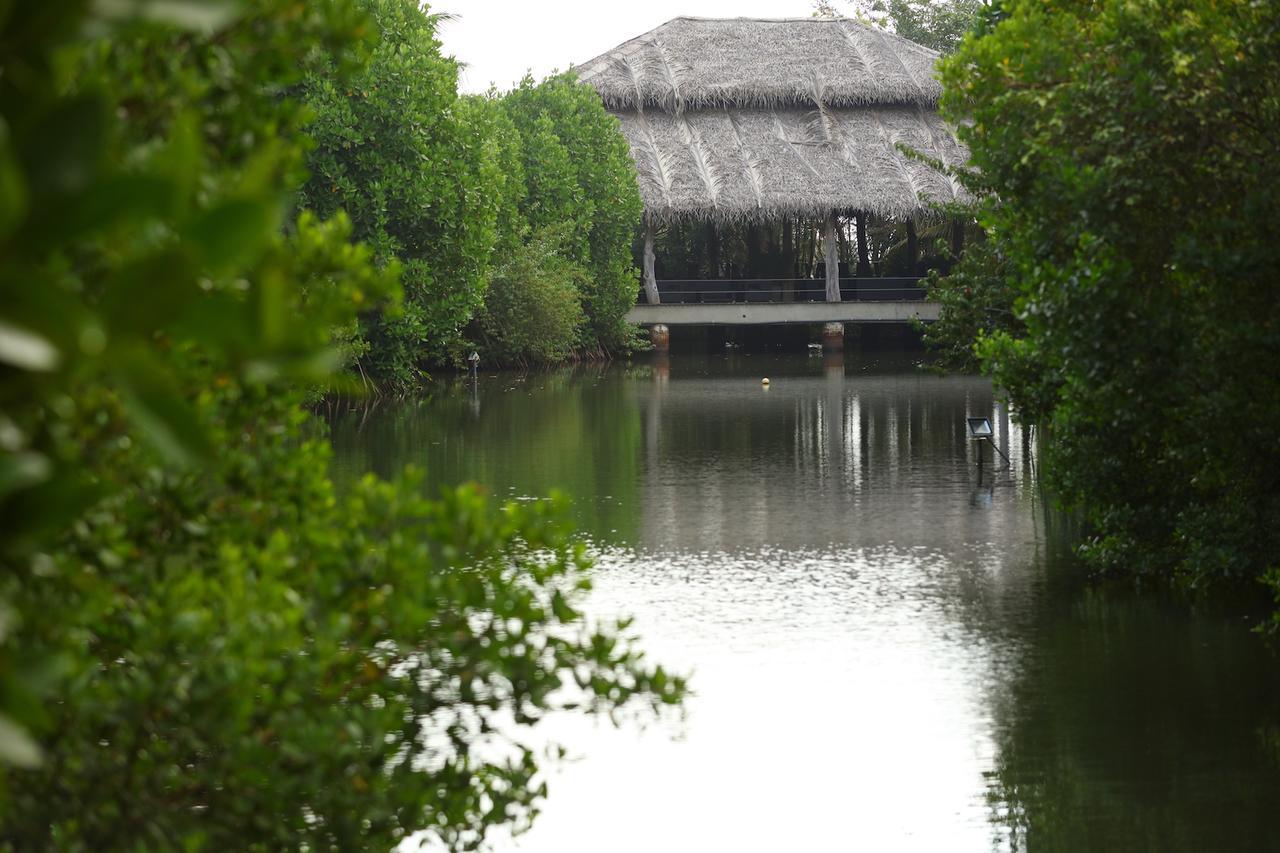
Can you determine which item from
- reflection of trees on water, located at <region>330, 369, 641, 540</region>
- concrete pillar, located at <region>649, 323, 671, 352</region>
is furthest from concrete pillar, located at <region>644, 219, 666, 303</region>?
reflection of trees on water, located at <region>330, 369, 641, 540</region>

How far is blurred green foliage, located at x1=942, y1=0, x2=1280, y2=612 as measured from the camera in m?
7.05

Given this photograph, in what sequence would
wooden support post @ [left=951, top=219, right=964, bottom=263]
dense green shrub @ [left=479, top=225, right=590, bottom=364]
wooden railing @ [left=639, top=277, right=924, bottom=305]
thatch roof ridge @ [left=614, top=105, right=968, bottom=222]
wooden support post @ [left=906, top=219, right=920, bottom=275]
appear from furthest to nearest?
1. wooden support post @ [left=906, top=219, right=920, bottom=275]
2. wooden support post @ [left=951, top=219, right=964, bottom=263]
3. wooden railing @ [left=639, top=277, right=924, bottom=305]
4. thatch roof ridge @ [left=614, top=105, right=968, bottom=222]
5. dense green shrub @ [left=479, top=225, right=590, bottom=364]

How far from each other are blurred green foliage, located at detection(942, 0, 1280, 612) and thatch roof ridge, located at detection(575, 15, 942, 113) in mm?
32283

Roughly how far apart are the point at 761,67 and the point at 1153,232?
3478 cm

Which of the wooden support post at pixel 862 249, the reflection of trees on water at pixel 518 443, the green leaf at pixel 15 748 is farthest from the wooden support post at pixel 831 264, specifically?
the green leaf at pixel 15 748

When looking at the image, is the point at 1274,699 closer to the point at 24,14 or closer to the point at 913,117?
the point at 24,14

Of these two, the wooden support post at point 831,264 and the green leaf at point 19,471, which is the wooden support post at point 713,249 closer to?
the wooden support post at point 831,264

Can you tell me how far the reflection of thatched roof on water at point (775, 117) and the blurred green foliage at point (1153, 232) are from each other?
28.7m

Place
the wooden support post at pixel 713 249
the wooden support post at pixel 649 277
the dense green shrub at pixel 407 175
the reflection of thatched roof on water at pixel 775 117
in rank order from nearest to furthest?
1. the dense green shrub at pixel 407 175
2. the reflection of thatched roof on water at pixel 775 117
3. the wooden support post at pixel 649 277
4. the wooden support post at pixel 713 249

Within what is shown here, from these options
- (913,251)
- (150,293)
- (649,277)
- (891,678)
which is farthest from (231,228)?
(913,251)

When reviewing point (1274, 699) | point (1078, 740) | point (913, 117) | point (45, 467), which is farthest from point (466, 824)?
point (913, 117)

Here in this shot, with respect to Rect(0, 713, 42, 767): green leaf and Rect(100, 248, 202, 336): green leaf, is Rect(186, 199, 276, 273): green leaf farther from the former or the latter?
Rect(0, 713, 42, 767): green leaf

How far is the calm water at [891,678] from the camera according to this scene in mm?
7242

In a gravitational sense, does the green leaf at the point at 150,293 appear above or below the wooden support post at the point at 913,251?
below
